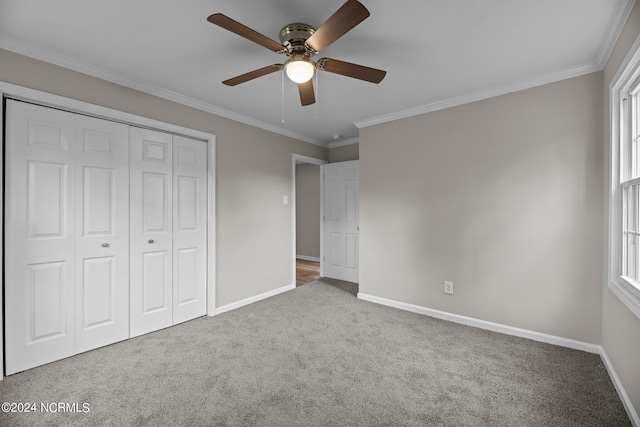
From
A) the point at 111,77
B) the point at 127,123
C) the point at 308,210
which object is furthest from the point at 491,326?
the point at 308,210

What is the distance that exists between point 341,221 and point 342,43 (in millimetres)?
3147

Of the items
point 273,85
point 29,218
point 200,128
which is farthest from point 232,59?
point 29,218

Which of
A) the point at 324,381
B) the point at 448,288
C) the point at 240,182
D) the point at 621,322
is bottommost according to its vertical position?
the point at 324,381

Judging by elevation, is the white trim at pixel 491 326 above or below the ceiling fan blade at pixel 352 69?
below

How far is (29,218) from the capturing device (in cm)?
214

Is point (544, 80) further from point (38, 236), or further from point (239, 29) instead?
point (38, 236)

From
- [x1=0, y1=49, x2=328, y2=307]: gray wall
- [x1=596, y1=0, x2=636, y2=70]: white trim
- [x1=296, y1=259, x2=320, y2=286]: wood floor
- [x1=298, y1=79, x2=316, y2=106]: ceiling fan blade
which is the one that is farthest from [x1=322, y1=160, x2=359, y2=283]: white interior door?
[x1=596, y1=0, x2=636, y2=70]: white trim

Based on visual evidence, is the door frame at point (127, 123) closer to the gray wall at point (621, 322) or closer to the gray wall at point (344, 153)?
the gray wall at point (344, 153)

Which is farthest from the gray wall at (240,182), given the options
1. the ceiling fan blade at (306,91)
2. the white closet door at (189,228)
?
the ceiling fan blade at (306,91)

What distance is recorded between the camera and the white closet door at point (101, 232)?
2389mm

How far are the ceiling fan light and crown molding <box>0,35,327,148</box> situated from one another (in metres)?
1.73

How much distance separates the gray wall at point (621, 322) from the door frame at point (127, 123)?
3455 mm

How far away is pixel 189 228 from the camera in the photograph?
3.13 metres

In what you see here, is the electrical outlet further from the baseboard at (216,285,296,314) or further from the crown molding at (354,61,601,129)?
the baseboard at (216,285,296,314)
